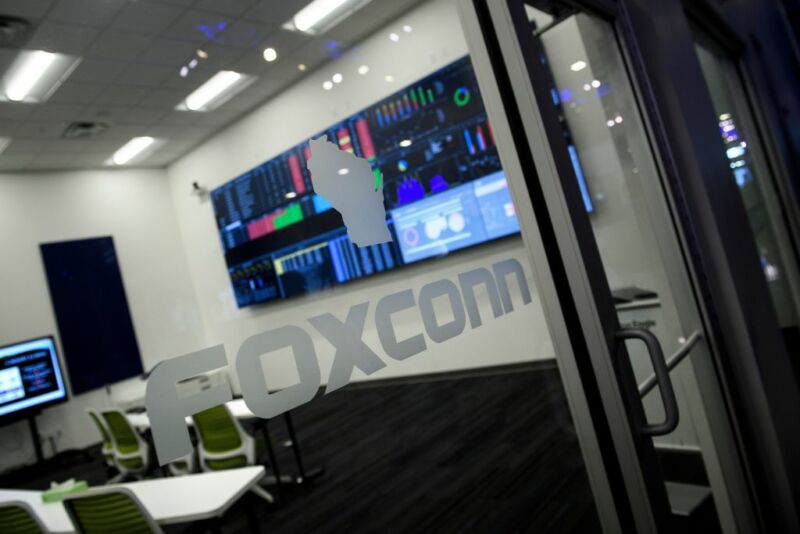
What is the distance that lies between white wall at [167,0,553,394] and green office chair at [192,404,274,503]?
96 mm

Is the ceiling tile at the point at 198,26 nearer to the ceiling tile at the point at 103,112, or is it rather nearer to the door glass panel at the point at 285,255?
the door glass panel at the point at 285,255

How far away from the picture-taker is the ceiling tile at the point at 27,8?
63 cm

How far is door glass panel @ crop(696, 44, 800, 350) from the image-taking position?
351cm

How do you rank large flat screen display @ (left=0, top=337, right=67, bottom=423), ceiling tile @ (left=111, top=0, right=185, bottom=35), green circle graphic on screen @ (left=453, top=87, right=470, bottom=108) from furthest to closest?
green circle graphic on screen @ (left=453, top=87, right=470, bottom=108)
ceiling tile @ (left=111, top=0, right=185, bottom=35)
large flat screen display @ (left=0, top=337, right=67, bottom=423)

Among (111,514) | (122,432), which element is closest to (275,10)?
(122,432)

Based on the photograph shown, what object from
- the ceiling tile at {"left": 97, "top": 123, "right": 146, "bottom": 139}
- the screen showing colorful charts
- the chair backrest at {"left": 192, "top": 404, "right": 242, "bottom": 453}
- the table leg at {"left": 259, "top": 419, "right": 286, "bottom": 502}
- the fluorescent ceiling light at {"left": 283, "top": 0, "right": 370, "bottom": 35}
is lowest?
the table leg at {"left": 259, "top": 419, "right": 286, "bottom": 502}

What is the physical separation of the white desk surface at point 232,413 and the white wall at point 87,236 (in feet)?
0.10

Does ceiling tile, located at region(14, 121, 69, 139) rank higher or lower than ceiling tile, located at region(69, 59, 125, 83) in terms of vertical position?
lower

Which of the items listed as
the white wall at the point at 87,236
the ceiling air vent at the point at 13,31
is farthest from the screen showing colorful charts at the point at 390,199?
the ceiling air vent at the point at 13,31

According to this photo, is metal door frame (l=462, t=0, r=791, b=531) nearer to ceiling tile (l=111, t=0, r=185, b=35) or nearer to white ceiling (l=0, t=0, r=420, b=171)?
white ceiling (l=0, t=0, r=420, b=171)

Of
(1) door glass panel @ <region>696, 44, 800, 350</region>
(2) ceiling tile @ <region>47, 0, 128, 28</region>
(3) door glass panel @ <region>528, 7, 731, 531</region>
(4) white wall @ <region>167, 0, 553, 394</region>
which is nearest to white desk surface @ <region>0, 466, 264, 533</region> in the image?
(4) white wall @ <region>167, 0, 553, 394</region>

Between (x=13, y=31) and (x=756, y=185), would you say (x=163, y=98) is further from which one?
(x=756, y=185)

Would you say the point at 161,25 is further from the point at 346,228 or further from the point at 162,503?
the point at 162,503

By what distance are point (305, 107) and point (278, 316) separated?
1.36ft
